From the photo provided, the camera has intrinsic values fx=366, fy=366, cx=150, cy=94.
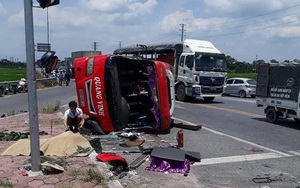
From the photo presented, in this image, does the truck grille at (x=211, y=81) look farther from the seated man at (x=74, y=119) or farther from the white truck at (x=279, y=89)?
the seated man at (x=74, y=119)

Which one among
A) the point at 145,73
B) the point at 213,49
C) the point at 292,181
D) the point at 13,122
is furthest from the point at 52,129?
the point at 213,49

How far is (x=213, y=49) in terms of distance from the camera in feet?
69.8

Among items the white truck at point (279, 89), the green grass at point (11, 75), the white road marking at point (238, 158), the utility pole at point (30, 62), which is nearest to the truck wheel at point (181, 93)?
the white truck at point (279, 89)

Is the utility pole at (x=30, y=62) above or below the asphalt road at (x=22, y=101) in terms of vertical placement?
above

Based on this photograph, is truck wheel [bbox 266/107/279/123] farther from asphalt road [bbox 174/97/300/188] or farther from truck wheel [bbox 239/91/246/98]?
truck wheel [bbox 239/91/246/98]

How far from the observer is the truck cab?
32.2 feet

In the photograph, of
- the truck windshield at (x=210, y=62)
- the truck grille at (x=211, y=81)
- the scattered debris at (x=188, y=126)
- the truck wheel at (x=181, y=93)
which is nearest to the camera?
the scattered debris at (x=188, y=126)

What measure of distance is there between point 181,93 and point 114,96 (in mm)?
→ 12203

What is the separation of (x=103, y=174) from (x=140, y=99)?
5.92 meters

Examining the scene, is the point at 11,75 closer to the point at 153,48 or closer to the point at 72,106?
the point at 153,48

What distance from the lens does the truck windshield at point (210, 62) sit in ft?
66.7

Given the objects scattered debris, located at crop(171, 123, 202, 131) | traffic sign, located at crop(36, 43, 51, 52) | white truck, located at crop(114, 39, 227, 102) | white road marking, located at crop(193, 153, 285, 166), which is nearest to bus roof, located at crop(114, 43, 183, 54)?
white truck, located at crop(114, 39, 227, 102)

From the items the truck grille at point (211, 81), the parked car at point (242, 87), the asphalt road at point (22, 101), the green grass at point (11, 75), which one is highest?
the truck grille at point (211, 81)

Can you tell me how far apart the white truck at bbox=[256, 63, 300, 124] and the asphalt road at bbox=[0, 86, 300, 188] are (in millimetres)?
493
